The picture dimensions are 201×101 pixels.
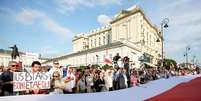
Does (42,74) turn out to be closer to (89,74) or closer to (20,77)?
(20,77)

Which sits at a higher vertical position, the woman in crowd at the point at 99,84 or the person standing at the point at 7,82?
the person standing at the point at 7,82

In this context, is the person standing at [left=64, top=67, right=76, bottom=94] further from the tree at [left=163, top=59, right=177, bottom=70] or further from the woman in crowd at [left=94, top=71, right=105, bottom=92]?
the tree at [left=163, top=59, right=177, bottom=70]

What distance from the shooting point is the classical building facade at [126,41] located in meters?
99.2

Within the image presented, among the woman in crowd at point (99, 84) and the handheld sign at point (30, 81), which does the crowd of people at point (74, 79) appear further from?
the handheld sign at point (30, 81)

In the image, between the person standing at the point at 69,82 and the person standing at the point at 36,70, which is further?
the person standing at the point at 69,82

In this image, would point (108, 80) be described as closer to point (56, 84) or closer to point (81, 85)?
point (81, 85)

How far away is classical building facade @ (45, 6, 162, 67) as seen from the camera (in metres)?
99.2

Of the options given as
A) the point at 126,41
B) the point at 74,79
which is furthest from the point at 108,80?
the point at 126,41

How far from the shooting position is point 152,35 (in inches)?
5349

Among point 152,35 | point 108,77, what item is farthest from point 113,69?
point 152,35

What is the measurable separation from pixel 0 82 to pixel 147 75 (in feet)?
42.6

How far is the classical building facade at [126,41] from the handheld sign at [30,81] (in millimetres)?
84151

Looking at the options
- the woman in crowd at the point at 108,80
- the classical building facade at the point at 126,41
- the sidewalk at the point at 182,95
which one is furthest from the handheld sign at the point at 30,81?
the classical building facade at the point at 126,41

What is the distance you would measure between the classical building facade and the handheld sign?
8415cm
